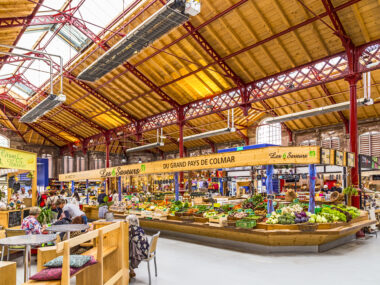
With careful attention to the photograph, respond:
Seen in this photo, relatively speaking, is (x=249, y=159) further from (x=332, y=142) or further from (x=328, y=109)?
(x=332, y=142)

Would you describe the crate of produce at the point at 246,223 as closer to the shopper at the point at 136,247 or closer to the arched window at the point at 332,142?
the shopper at the point at 136,247

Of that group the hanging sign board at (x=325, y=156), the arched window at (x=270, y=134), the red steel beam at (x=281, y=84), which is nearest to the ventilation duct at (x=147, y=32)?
the hanging sign board at (x=325, y=156)

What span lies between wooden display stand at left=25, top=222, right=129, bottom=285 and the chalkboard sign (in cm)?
505

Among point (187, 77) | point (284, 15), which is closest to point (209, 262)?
point (284, 15)

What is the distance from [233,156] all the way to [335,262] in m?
3.12

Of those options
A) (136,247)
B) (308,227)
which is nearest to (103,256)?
(136,247)

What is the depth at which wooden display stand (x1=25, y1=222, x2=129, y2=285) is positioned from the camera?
2693mm

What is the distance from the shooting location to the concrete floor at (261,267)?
4.87m

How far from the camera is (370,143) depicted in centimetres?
1719

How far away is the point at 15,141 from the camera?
83.7 ft

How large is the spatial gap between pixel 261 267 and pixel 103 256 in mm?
3309

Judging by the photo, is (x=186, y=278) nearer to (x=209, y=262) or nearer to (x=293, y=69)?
(x=209, y=262)

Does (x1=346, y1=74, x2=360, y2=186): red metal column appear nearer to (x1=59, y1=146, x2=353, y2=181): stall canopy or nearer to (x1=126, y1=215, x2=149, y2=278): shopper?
(x1=59, y1=146, x2=353, y2=181): stall canopy

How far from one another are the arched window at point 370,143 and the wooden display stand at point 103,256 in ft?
55.8
